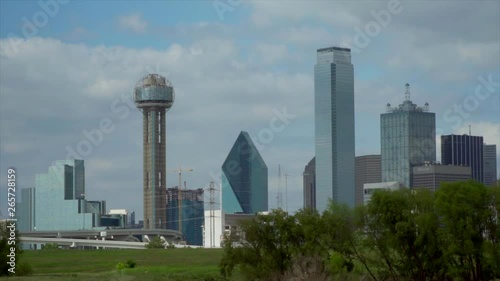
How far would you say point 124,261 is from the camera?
13600cm

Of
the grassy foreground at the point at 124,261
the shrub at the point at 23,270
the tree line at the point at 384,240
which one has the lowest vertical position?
the grassy foreground at the point at 124,261

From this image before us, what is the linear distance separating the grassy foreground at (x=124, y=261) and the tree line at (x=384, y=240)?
20.9 ft

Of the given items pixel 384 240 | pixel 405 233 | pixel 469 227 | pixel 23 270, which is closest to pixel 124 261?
pixel 23 270

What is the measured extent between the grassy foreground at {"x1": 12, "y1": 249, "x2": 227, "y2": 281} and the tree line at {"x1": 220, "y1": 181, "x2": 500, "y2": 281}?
20.9 feet

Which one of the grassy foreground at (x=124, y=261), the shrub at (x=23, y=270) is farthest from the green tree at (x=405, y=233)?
the shrub at (x=23, y=270)

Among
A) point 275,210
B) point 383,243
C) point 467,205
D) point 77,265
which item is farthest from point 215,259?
point 467,205

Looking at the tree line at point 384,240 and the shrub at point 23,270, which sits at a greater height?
the tree line at point 384,240

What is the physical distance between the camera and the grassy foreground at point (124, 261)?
106m

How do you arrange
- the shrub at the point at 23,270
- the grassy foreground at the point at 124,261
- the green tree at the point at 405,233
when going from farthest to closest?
the grassy foreground at the point at 124,261 → the shrub at the point at 23,270 → the green tree at the point at 405,233

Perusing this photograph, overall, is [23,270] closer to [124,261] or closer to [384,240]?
[384,240]

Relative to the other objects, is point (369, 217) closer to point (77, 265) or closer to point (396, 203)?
point (396, 203)

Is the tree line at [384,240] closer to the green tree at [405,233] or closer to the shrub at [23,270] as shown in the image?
the green tree at [405,233]

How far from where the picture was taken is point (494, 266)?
90.4 meters

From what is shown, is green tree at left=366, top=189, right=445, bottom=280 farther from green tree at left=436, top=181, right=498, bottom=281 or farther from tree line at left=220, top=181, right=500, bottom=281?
green tree at left=436, top=181, right=498, bottom=281
